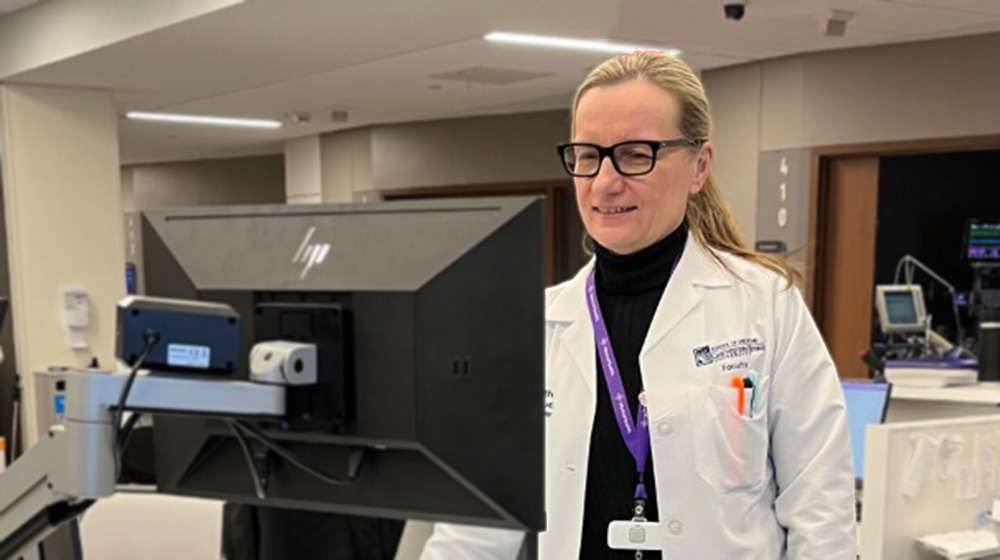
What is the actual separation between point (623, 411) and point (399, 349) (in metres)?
0.52

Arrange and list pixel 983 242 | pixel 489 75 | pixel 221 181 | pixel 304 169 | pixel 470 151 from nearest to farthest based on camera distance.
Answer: pixel 983 242
pixel 489 75
pixel 470 151
pixel 304 169
pixel 221 181

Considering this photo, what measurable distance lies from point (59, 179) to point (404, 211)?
4684 millimetres

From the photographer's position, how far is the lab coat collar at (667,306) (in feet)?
4.42

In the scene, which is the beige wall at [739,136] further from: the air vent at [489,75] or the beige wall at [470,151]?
the beige wall at [470,151]

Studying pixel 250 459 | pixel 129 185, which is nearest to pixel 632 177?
pixel 250 459

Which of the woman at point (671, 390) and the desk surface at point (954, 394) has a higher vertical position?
the woman at point (671, 390)

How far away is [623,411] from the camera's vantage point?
1.32m

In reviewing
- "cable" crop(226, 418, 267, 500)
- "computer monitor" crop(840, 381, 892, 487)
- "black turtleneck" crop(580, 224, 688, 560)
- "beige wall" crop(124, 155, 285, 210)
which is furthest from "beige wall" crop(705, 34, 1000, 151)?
"beige wall" crop(124, 155, 285, 210)

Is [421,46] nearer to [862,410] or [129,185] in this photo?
[862,410]

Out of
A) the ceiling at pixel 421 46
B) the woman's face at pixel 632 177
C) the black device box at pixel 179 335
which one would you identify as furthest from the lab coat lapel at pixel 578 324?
the ceiling at pixel 421 46

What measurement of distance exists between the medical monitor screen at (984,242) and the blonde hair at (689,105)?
12.4 ft

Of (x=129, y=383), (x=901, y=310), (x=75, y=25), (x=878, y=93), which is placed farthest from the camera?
(x=878, y=93)

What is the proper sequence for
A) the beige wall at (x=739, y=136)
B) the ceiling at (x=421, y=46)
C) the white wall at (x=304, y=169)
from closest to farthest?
the ceiling at (x=421, y=46), the beige wall at (x=739, y=136), the white wall at (x=304, y=169)

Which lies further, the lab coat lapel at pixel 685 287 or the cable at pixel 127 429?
the lab coat lapel at pixel 685 287
